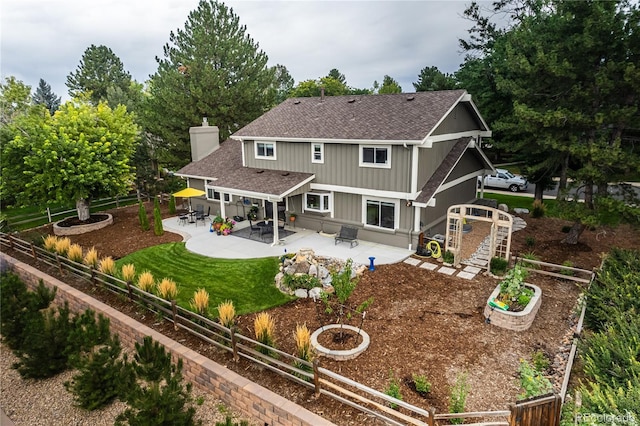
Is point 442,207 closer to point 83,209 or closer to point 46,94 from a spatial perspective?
point 83,209

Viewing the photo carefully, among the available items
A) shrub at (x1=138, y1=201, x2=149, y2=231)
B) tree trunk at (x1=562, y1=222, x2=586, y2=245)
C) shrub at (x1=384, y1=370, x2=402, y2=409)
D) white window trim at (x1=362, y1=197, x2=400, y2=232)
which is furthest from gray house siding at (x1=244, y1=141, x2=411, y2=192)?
shrub at (x1=384, y1=370, x2=402, y2=409)

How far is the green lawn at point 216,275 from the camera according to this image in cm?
1276

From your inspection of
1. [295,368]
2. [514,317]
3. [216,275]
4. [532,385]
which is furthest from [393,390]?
[216,275]

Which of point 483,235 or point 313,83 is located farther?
point 313,83

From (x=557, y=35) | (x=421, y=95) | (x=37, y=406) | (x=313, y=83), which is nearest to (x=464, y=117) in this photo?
(x=421, y=95)

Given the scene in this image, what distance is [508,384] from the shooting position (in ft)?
27.7

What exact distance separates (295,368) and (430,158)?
12.1 metres

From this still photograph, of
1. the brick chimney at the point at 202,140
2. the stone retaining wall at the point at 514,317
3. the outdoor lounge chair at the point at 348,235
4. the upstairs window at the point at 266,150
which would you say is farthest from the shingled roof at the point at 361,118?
the stone retaining wall at the point at 514,317

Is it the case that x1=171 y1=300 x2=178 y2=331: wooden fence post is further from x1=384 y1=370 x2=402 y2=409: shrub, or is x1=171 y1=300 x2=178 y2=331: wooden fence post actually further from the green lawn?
x1=384 y1=370 x2=402 y2=409: shrub

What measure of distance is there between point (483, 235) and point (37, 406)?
1812 cm

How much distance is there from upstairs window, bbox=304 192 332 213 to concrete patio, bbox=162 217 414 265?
1.28 meters

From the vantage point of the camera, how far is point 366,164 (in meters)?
17.1

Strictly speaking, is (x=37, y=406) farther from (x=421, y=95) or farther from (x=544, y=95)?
(x=544, y=95)

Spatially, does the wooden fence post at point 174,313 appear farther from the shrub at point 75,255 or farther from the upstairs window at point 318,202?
the upstairs window at point 318,202
